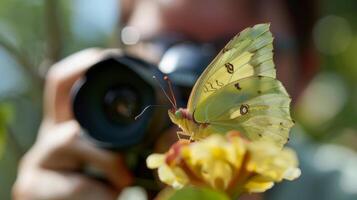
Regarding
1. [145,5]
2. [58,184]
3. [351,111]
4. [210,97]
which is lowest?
[351,111]

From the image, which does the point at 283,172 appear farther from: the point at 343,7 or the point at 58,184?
the point at 343,7

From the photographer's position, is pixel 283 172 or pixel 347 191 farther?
pixel 347 191

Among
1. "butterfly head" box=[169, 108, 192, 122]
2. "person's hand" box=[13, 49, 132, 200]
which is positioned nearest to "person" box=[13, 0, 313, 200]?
"person's hand" box=[13, 49, 132, 200]

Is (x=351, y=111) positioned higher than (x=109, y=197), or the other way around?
(x=109, y=197)

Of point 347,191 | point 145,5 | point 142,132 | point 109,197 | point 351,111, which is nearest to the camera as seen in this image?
point 142,132

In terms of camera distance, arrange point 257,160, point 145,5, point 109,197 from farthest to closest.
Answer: point 145,5, point 109,197, point 257,160

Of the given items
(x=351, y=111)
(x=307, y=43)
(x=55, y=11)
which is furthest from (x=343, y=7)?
(x=55, y=11)
